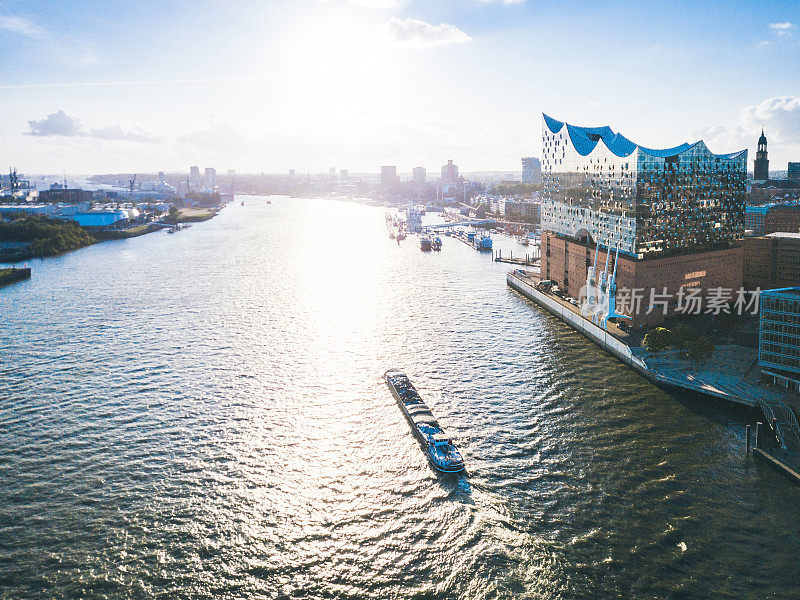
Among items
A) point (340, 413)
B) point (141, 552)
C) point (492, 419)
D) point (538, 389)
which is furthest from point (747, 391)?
point (141, 552)

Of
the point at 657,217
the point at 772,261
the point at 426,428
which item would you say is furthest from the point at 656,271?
the point at 426,428

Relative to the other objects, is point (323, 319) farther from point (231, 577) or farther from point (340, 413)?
point (231, 577)

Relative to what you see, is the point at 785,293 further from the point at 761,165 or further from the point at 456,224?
the point at 761,165

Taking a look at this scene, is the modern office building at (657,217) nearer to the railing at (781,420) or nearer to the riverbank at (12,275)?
the railing at (781,420)

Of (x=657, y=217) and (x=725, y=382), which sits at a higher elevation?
(x=657, y=217)

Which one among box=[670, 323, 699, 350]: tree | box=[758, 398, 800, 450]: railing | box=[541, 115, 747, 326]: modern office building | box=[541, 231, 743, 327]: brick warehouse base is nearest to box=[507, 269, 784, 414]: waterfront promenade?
box=[758, 398, 800, 450]: railing

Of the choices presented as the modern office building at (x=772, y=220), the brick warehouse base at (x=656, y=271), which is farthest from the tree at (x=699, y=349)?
the modern office building at (x=772, y=220)
